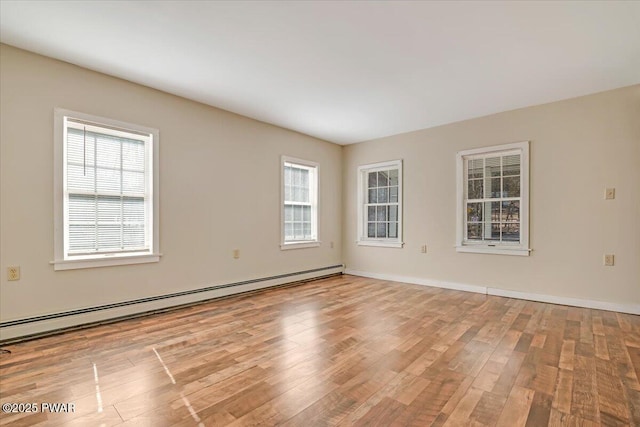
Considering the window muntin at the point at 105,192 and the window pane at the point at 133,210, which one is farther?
the window pane at the point at 133,210

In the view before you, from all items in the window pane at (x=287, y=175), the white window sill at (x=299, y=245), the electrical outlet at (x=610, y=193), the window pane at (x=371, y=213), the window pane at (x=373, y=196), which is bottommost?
the white window sill at (x=299, y=245)

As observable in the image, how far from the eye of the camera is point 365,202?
249 inches

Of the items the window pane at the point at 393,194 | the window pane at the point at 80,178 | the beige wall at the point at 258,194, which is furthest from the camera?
the window pane at the point at 393,194

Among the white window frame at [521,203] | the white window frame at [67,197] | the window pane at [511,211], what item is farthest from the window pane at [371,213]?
the white window frame at [67,197]

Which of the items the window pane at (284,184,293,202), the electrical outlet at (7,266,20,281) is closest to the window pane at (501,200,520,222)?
the window pane at (284,184,293,202)

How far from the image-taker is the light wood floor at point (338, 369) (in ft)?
5.84

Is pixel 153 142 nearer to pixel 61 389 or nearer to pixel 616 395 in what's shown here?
pixel 61 389

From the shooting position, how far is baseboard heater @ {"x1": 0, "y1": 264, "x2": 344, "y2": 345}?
2834 mm

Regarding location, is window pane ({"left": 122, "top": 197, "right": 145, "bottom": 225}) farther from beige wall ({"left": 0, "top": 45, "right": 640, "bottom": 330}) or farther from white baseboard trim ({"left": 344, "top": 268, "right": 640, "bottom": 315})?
white baseboard trim ({"left": 344, "top": 268, "right": 640, "bottom": 315})

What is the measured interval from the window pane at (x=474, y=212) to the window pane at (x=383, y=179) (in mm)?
1552

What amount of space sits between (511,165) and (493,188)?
0.40 metres

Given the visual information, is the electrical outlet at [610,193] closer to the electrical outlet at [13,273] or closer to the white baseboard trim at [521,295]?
the white baseboard trim at [521,295]

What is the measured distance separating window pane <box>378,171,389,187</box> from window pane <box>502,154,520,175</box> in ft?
6.44

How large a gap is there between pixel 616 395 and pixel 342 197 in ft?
16.6
